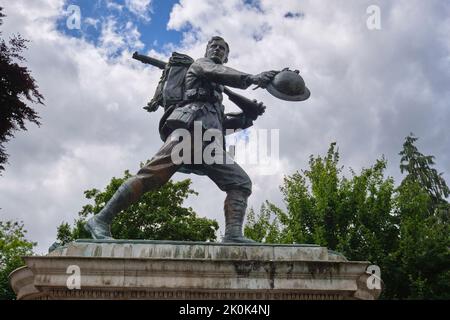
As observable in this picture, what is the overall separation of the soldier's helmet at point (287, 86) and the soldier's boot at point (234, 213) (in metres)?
1.29

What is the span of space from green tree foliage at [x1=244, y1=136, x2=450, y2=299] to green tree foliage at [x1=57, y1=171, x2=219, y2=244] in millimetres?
2651

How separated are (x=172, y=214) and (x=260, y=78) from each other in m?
18.5

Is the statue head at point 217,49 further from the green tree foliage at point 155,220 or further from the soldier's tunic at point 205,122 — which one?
the green tree foliage at point 155,220

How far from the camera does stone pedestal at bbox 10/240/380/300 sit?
5.04 metres

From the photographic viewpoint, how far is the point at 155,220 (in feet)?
74.9

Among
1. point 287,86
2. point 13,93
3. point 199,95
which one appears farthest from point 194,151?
point 13,93

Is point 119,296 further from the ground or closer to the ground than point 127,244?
closer to the ground

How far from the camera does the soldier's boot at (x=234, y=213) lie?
619 centimetres

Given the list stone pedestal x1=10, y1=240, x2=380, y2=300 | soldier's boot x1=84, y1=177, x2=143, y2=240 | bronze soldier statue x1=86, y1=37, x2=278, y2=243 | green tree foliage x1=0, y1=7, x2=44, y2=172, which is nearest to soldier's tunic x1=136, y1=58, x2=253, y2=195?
bronze soldier statue x1=86, y1=37, x2=278, y2=243

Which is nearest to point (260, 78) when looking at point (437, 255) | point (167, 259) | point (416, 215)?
point (167, 259)

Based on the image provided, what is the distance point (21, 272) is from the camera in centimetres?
542
